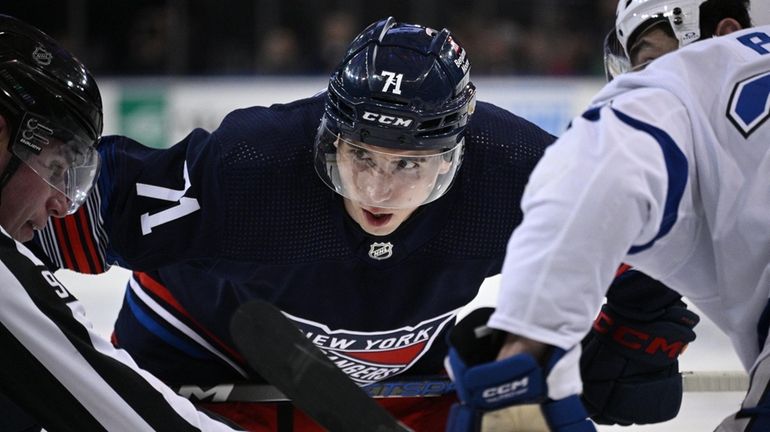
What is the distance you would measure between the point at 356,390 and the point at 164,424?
0.92ft

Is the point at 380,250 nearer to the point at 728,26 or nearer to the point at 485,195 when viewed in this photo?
the point at 485,195

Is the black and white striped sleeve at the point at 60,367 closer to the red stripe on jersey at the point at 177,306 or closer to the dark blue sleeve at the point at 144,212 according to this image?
the dark blue sleeve at the point at 144,212

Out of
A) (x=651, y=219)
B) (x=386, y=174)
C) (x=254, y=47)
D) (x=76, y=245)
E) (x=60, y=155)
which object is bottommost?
(x=254, y=47)

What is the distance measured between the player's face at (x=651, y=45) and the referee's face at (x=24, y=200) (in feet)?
3.55

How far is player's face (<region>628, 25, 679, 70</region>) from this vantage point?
209cm

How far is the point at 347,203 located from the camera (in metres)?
2.11

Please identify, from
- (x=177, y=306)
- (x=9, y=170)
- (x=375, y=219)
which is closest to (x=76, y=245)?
(x=177, y=306)

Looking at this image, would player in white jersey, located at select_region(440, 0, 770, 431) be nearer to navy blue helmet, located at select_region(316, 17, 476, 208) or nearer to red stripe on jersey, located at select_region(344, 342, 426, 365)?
navy blue helmet, located at select_region(316, 17, 476, 208)

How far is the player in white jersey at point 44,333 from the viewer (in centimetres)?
136

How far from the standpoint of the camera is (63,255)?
215 cm

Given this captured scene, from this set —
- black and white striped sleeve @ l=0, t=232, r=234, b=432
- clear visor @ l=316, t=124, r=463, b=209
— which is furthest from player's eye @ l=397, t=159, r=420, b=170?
black and white striped sleeve @ l=0, t=232, r=234, b=432

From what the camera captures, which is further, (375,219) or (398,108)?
(375,219)

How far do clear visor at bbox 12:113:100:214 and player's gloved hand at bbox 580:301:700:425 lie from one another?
1.02 meters

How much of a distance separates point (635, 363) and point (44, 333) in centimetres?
122
